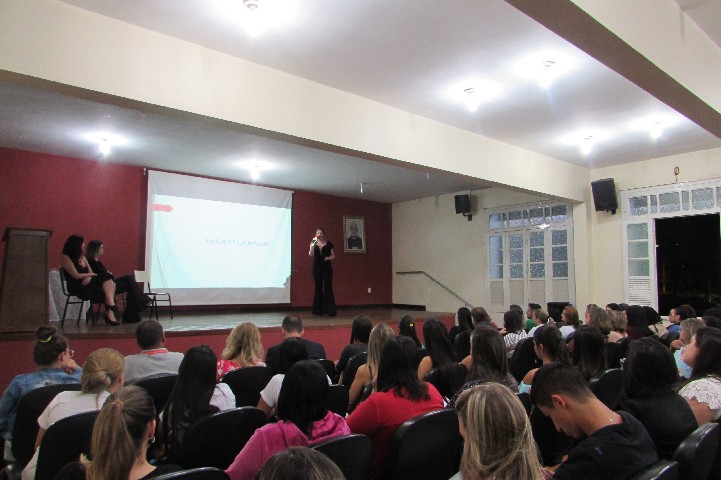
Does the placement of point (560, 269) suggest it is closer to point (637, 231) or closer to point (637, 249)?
point (637, 249)

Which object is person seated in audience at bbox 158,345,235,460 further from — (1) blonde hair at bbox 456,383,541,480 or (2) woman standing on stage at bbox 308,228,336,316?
(2) woman standing on stage at bbox 308,228,336,316

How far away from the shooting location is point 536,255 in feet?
29.6

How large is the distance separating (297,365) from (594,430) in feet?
3.26

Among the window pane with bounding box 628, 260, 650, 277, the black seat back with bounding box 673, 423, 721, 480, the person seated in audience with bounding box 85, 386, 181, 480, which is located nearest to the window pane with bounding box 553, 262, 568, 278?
the window pane with bounding box 628, 260, 650, 277

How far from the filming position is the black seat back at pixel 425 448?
1.85 m

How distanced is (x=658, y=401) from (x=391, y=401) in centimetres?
106

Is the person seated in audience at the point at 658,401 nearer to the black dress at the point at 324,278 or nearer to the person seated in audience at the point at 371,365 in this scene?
the person seated in audience at the point at 371,365

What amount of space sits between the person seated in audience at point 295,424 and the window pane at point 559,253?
7.62 meters

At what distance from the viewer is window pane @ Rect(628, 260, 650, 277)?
7680 millimetres

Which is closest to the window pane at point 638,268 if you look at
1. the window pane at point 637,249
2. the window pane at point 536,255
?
the window pane at point 637,249

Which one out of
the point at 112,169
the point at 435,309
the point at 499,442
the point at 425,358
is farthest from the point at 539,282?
the point at 499,442

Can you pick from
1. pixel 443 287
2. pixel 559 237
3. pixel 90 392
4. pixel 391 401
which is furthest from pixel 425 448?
pixel 443 287

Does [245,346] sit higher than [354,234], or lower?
lower

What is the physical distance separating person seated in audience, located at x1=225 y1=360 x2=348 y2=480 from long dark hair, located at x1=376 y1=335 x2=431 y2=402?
17.6 inches
